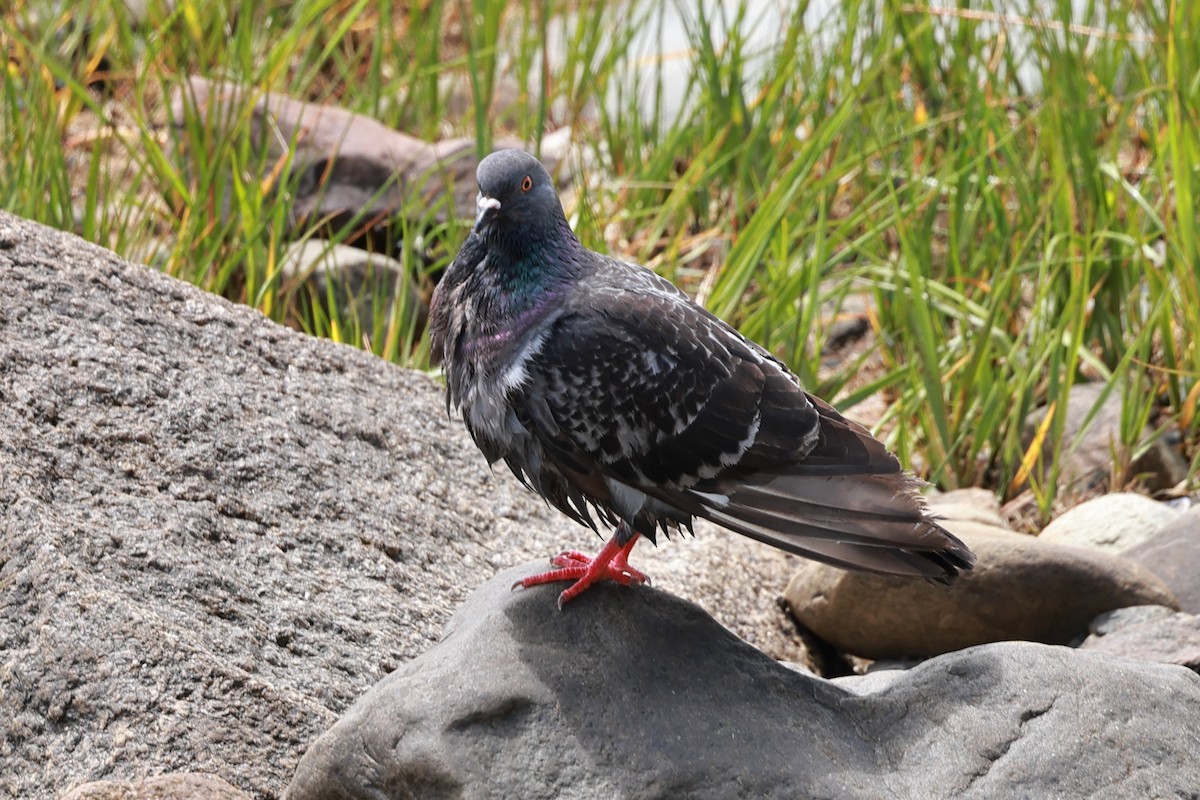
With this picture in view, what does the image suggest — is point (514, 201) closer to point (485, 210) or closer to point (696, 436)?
point (485, 210)

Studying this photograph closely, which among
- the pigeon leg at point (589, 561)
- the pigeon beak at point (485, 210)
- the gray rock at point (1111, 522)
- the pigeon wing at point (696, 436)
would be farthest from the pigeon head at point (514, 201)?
the gray rock at point (1111, 522)

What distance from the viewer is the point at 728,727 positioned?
9.09 ft

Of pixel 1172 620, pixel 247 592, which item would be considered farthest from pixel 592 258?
pixel 1172 620

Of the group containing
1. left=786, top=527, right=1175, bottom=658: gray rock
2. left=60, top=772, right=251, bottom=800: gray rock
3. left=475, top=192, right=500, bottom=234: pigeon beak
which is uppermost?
left=475, top=192, right=500, bottom=234: pigeon beak

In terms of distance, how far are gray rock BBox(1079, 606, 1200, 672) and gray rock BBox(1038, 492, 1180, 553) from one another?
654 mm

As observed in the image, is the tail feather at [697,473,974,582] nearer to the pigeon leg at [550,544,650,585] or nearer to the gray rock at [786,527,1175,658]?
the pigeon leg at [550,544,650,585]

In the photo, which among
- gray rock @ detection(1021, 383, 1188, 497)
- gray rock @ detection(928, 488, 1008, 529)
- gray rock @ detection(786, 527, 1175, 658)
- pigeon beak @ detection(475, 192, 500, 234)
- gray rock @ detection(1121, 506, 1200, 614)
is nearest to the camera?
pigeon beak @ detection(475, 192, 500, 234)

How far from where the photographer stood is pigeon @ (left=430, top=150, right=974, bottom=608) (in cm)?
294

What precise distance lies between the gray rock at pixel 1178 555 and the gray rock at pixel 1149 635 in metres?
0.31

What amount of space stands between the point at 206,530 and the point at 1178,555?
119 inches

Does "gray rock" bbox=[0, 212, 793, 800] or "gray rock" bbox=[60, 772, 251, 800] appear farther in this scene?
"gray rock" bbox=[0, 212, 793, 800]

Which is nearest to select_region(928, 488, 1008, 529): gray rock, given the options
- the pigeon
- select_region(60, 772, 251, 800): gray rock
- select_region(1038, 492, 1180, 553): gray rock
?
select_region(1038, 492, 1180, 553): gray rock

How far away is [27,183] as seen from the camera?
5.04 meters

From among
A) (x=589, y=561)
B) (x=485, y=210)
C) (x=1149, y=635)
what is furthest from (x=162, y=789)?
(x=1149, y=635)
